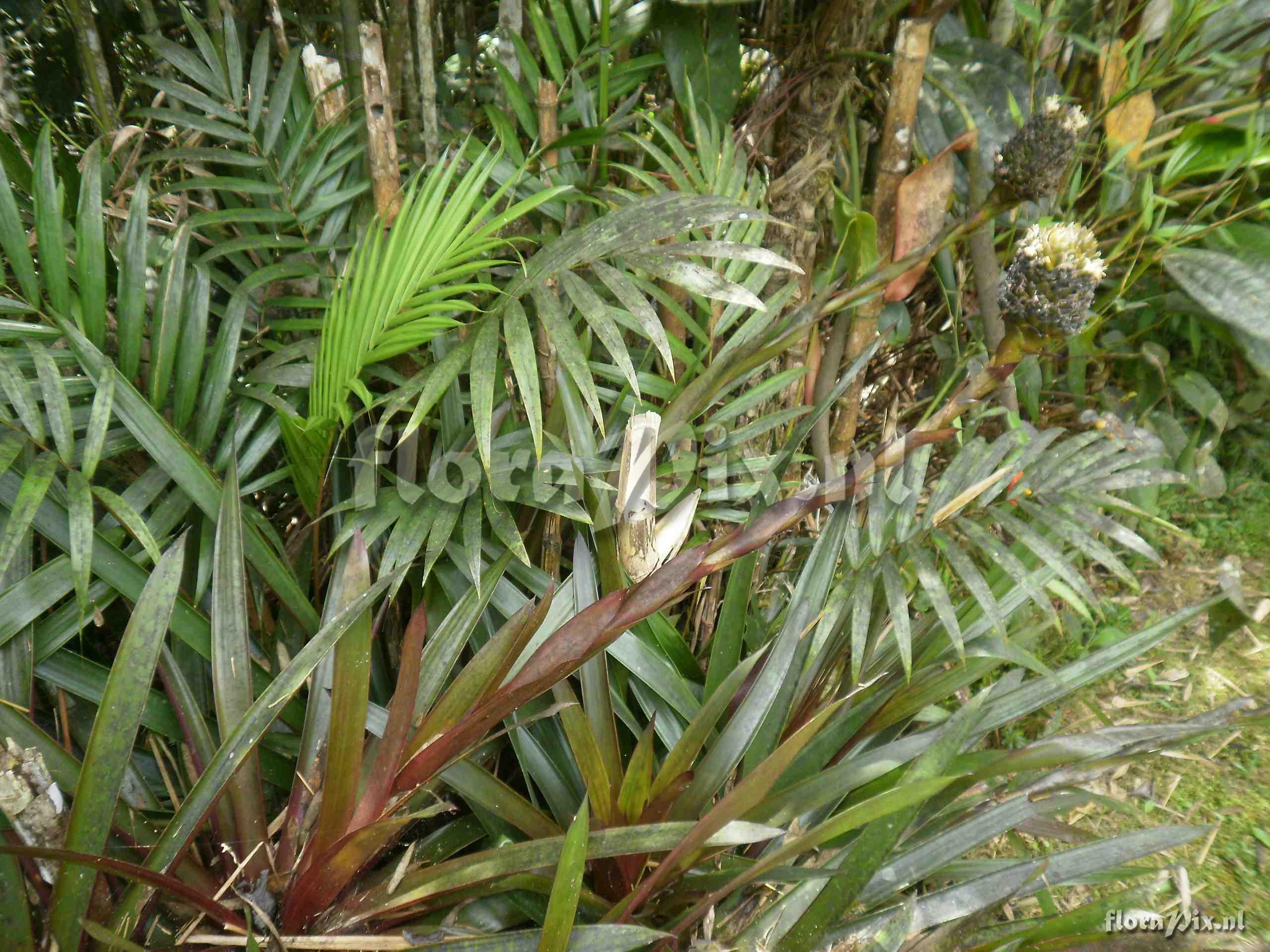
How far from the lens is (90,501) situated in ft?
2.48

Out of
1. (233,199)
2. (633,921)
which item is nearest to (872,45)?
(233,199)

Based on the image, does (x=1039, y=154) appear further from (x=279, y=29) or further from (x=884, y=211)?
(x=279, y=29)

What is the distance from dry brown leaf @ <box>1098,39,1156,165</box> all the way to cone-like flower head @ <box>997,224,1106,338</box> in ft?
2.10

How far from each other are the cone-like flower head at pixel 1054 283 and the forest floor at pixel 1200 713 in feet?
1.89

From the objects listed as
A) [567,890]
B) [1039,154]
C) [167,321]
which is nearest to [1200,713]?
[1039,154]

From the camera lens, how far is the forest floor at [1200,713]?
109 centimetres

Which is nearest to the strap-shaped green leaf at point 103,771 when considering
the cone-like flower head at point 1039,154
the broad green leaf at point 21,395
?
the broad green leaf at point 21,395

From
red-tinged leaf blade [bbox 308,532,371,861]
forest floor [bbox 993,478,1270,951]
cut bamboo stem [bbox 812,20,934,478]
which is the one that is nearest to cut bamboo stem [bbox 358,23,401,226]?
red-tinged leaf blade [bbox 308,532,371,861]

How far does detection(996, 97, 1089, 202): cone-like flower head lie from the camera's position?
85cm

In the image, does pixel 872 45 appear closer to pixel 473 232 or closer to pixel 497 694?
pixel 473 232

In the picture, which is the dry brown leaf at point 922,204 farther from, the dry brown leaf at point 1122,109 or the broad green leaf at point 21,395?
the broad green leaf at point 21,395

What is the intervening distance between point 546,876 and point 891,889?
348 millimetres

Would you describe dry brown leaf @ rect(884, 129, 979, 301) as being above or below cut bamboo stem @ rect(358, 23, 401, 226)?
below

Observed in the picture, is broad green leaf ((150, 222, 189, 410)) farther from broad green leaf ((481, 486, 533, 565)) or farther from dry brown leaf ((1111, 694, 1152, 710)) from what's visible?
dry brown leaf ((1111, 694, 1152, 710))
